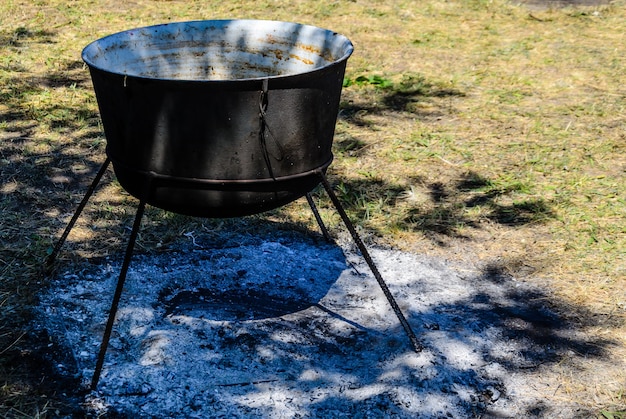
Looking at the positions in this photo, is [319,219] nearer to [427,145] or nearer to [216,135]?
[216,135]

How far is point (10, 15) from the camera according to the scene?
25.1ft

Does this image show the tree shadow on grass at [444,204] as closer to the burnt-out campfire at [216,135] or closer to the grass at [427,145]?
the grass at [427,145]

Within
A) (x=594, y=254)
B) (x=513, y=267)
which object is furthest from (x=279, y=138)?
(x=594, y=254)

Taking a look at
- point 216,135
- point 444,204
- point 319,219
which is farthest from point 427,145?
point 216,135

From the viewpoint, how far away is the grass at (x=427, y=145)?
3.63 meters

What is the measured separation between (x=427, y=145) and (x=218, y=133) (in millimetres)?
2752

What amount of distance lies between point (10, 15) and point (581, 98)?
568 centimetres

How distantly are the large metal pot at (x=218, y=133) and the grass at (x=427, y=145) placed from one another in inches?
35.7

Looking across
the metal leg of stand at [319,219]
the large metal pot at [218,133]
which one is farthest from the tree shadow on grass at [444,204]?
the large metal pot at [218,133]

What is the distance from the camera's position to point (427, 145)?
16.6ft

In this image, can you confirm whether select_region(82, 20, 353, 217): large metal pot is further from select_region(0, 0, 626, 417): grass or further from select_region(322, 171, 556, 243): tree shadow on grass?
select_region(322, 171, 556, 243): tree shadow on grass

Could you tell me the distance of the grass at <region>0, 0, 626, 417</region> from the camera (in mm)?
3627

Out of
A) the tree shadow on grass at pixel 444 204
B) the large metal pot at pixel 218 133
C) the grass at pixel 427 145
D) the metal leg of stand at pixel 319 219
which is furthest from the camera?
the tree shadow on grass at pixel 444 204

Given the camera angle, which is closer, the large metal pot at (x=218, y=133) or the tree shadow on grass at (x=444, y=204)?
the large metal pot at (x=218, y=133)
